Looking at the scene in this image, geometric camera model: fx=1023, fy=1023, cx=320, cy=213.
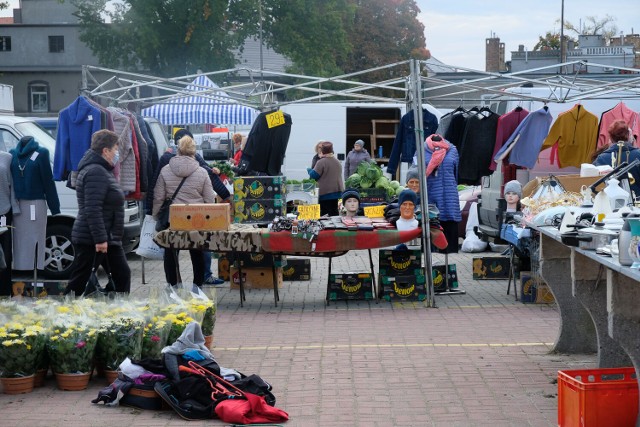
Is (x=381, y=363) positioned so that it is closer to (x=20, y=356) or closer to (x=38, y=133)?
(x=20, y=356)

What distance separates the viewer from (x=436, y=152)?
12.8 metres

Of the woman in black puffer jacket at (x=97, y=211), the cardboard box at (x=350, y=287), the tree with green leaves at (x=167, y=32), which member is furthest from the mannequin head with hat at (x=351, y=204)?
the tree with green leaves at (x=167, y=32)

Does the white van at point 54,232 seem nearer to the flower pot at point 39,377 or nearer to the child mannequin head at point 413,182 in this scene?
the child mannequin head at point 413,182

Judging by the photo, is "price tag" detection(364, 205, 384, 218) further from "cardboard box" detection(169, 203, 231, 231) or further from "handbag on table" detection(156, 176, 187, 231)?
"cardboard box" detection(169, 203, 231, 231)

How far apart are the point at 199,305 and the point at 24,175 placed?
13.6ft

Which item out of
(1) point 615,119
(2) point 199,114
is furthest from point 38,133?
(2) point 199,114

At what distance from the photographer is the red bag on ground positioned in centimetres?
673

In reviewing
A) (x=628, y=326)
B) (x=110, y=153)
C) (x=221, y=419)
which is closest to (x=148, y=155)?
(x=110, y=153)

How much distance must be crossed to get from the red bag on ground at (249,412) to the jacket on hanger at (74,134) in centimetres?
617

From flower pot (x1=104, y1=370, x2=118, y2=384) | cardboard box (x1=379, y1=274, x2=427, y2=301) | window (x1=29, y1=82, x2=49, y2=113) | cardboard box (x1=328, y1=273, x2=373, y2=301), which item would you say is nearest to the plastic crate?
flower pot (x1=104, y1=370, x2=118, y2=384)

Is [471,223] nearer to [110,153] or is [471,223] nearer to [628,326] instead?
[110,153]

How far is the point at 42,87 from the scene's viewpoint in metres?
65.4

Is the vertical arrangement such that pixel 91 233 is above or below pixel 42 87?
below

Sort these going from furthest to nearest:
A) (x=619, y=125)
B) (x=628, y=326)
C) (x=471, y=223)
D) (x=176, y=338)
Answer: (x=471, y=223) → (x=619, y=125) → (x=176, y=338) → (x=628, y=326)
